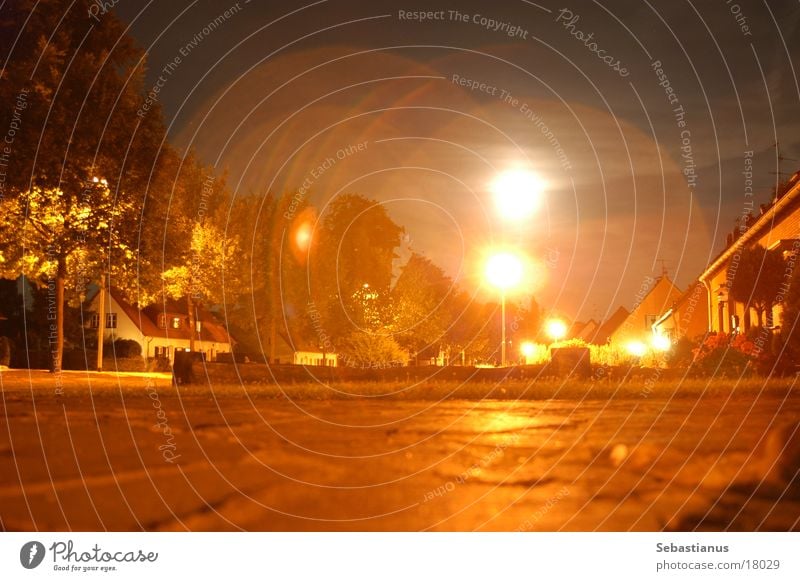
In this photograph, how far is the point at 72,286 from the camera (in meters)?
28.7

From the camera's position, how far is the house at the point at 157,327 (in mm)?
53031

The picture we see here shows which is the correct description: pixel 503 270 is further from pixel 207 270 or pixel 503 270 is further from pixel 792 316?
pixel 207 270

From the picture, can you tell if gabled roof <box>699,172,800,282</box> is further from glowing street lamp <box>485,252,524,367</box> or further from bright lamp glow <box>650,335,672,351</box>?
glowing street lamp <box>485,252,524,367</box>

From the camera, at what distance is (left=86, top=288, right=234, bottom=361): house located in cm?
5303

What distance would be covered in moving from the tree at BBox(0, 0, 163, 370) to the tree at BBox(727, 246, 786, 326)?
50.3 feet

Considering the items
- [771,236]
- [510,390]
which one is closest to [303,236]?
[771,236]

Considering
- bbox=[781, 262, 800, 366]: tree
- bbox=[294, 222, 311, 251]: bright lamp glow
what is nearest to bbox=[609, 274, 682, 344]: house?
bbox=[294, 222, 311, 251]: bright lamp glow

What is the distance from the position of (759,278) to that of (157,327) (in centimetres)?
4804

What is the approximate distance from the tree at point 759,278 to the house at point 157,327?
120ft

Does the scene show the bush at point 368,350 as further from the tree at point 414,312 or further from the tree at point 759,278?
the tree at point 759,278

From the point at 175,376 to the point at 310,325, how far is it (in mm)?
19122

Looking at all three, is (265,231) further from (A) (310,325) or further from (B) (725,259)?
(B) (725,259)

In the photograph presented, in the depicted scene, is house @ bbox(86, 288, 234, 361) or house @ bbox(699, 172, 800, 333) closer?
house @ bbox(699, 172, 800, 333)
